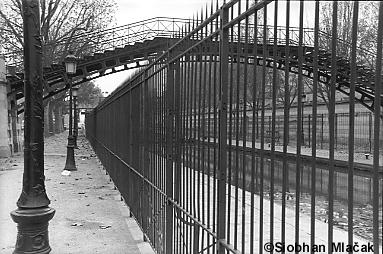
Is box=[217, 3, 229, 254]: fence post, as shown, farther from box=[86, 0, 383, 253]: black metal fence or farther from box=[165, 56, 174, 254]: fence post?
box=[165, 56, 174, 254]: fence post

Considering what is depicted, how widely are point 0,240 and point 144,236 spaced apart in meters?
2.36

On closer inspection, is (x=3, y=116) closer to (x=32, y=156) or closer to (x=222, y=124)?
(x=32, y=156)

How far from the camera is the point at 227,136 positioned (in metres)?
3.55

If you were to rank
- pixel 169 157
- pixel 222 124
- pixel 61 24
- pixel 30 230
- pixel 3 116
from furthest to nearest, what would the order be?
1. pixel 61 24
2. pixel 3 116
3. pixel 169 157
4. pixel 30 230
5. pixel 222 124

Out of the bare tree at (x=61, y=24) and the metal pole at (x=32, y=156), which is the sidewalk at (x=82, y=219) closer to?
the metal pole at (x=32, y=156)

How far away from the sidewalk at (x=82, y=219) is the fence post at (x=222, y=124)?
11.2 feet

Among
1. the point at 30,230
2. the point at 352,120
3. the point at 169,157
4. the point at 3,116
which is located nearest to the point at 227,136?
the point at 169,157

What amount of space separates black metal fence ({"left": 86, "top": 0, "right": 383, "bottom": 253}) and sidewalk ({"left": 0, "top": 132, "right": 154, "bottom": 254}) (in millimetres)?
420

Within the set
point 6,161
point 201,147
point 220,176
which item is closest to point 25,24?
point 201,147

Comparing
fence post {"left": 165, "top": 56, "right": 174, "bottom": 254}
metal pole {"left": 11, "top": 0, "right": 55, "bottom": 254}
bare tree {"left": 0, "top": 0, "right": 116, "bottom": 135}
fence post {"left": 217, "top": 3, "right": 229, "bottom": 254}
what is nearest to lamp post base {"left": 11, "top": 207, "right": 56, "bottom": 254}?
metal pole {"left": 11, "top": 0, "right": 55, "bottom": 254}

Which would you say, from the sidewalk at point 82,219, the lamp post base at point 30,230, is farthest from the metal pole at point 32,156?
the sidewalk at point 82,219

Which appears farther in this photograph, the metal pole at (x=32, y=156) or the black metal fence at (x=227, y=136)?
the metal pole at (x=32, y=156)

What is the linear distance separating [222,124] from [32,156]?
84.4 inches

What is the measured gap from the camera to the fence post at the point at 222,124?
295cm
